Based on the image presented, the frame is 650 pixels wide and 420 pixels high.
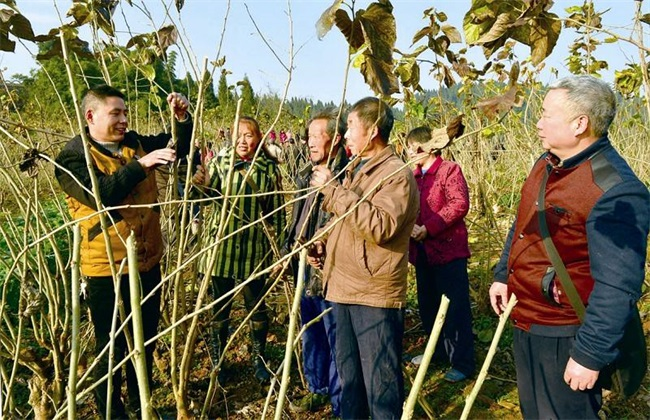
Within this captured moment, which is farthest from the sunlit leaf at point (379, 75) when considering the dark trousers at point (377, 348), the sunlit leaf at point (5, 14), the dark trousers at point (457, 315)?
the dark trousers at point (457, 315)

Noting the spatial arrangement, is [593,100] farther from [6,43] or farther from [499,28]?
[6,43]

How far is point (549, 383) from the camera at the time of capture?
63.8 inches

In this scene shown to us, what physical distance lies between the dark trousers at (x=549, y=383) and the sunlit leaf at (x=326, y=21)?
1.25 metres

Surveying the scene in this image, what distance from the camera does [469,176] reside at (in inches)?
251

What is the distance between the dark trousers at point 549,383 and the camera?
156 centimetres

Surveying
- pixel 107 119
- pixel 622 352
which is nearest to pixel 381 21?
pixel 622 352

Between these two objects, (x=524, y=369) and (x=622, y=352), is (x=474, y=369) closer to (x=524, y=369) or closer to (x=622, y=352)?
(x=524, y=369)

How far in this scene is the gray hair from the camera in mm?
1479

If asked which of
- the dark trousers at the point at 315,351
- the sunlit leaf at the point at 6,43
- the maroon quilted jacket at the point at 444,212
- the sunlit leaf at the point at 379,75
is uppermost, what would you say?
the sunlit leaf at the point at 6,43

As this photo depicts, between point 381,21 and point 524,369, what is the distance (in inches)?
52.5

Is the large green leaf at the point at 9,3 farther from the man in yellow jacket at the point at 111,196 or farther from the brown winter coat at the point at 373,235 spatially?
the brown winter coat at the point at 373,235

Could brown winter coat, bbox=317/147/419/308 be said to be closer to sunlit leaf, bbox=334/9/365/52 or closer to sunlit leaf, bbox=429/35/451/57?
sunlit leaf, bbox=429/35/451/57

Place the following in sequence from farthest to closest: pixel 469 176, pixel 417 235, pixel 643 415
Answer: pixel 469 176, pixel 417 235, pixel 643 415

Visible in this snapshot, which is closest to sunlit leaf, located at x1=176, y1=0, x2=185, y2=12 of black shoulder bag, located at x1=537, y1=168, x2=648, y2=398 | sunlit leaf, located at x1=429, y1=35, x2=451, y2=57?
sunlit leaf, located at x1=429, y1=35, x2=451, y2=57
